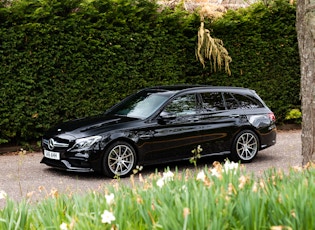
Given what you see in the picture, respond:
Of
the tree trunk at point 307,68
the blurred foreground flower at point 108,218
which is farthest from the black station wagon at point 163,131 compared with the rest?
the blurred foreground flower at point 108,218

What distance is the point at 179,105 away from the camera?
33.9 feet

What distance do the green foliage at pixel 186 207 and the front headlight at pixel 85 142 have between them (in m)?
5.42

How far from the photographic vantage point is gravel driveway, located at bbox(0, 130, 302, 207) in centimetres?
862

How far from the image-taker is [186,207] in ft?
9.55

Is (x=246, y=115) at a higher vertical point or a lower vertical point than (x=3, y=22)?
lower

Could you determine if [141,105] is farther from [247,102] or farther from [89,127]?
[247,102]

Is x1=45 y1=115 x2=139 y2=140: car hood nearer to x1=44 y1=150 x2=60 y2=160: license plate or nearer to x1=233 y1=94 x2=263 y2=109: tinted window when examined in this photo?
x1=44 y1=150 x2=60 y2=160: license plate

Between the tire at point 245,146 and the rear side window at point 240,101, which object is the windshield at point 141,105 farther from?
the tire at point 245,146

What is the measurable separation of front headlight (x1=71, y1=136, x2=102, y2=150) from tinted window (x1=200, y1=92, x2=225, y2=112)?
2.41 meters

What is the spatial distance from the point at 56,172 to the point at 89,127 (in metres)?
1.12

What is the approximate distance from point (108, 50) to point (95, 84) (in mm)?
858

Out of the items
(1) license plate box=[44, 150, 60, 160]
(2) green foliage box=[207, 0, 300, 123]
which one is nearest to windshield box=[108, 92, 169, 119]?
(1) license plate box=[44, 150, 60, 160]

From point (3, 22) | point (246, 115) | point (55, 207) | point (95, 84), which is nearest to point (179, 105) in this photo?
point (246, 115)

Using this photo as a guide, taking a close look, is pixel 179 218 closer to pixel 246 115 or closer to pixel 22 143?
pixel 246 115
